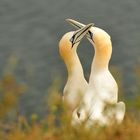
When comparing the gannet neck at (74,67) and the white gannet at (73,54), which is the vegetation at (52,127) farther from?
the gannet neck at (74,67)

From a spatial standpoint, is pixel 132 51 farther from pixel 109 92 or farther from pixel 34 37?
pixel 109 92

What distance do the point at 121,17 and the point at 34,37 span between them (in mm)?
1641

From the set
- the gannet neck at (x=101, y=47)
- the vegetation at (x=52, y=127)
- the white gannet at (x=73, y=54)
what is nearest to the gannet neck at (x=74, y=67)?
the white gannet at (x=73, y=54)

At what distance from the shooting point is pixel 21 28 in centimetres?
1255

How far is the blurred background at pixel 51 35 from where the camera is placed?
1114 centimetres

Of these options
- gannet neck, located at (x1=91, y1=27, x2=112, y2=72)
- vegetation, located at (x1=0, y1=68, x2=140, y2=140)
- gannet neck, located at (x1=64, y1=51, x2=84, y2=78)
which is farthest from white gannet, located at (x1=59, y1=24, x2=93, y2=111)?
vegetation, located at (x1=0, y1=68, x2=140, y2=140)

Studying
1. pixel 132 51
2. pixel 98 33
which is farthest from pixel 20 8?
pixel 98 33

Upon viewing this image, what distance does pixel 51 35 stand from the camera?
482 inches

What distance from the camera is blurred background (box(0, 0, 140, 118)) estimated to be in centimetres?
1114

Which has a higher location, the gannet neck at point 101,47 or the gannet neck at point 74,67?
the gannet neck at point 101,47

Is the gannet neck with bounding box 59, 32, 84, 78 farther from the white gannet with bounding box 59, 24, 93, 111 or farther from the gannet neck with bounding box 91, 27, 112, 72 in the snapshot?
the gannet neck with bounding box 91, 27, 112, 72

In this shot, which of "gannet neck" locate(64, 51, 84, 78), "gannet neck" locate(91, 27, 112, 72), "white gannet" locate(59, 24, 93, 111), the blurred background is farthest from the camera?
the blurred background

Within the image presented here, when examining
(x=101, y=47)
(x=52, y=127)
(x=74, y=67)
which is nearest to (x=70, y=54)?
(x=74, y=67)

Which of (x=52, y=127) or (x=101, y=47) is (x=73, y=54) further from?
(x=52, y=127)
